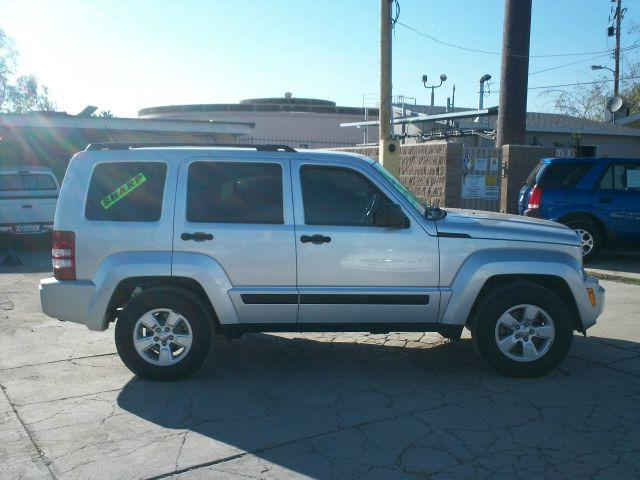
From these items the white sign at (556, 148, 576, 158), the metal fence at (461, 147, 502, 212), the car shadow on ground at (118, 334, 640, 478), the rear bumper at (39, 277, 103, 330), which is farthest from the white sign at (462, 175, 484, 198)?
the rear bumper at (39, 277, 103, 330)

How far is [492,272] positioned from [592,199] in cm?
655

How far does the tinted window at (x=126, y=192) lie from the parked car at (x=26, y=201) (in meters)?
8.68

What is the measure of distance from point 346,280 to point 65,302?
2.31 meters

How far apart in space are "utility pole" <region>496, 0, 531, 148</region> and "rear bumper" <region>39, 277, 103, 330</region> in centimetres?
1142

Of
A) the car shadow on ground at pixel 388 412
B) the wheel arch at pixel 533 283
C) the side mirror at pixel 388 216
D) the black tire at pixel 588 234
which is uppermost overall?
the side mirror at pixel 388 216

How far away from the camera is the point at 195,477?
12.3 ft

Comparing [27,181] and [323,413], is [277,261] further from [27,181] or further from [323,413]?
[27,181]

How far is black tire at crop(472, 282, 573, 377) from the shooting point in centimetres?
529

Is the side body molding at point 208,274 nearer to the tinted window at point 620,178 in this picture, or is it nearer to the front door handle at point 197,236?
the front door handle at point 197,236

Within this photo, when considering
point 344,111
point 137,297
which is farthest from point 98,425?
point 344,111

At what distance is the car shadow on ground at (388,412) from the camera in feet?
12.9

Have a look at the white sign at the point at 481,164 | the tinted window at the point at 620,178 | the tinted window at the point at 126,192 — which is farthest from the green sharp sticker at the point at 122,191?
the white sign at the point at 481,164

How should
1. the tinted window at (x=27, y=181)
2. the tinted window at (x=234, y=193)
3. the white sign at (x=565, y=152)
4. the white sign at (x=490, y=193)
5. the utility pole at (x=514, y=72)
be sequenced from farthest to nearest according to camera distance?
the white sign at (x=565, y=152) < the utility pole at (x=514, y=72) < the white sign at (x=490, y=193) < the tinted window at (x=27, y=181) < the tinted window at (x=234, y=193)

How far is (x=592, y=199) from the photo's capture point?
35.5 ft
